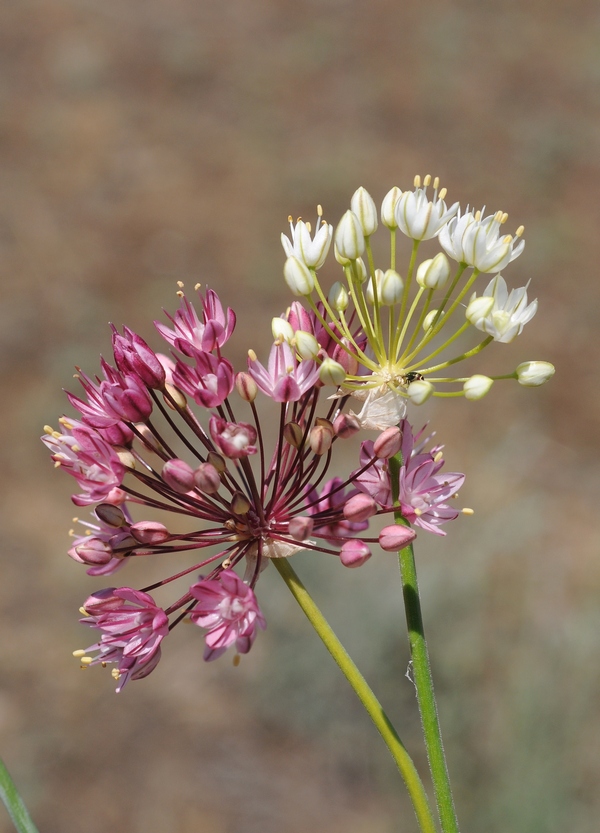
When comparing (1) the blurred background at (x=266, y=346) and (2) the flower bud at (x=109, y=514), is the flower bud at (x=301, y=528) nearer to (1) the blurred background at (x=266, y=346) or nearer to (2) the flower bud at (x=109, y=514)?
(2) the flower bud at (x=109, y=514)

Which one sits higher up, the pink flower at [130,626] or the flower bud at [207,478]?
the flower bud at [207,478]

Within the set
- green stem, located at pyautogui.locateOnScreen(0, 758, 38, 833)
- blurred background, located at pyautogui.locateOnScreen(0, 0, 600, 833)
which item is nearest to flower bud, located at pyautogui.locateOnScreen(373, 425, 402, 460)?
green stem, located at pyautogui.locateOnScreen(0, 758, 38, 833)

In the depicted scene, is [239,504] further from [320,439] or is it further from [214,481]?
[320,439]

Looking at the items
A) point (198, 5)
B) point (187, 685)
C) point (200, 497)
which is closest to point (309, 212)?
point (198, 5)

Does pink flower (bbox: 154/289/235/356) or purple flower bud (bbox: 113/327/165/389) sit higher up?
pink flower (bbox: 154/289/235/356)

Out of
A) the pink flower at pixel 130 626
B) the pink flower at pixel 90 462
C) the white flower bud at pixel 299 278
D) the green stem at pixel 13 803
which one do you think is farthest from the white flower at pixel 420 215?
the green stem at pixel 13 803

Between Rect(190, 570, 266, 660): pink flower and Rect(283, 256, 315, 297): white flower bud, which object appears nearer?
Rect(190, 570, 266, 660): pink flower

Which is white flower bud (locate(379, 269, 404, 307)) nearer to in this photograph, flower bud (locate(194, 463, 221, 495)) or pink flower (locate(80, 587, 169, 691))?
flower bud (locate(194, 463, 221, 495))
